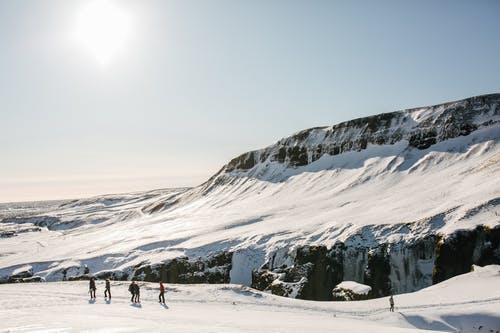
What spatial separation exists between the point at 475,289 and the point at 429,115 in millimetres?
56562

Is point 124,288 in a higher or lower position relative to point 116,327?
lower

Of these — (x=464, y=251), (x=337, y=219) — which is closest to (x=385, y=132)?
(x=337, y=219)

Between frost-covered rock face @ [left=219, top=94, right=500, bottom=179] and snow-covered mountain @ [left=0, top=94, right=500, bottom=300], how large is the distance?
0.89ft

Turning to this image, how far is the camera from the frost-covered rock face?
2913 inches

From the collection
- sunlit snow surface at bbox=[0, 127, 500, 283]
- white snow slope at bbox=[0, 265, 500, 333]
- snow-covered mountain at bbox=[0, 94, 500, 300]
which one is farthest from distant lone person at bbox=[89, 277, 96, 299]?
sunlit snow surface at bbox=[0, 127, 500, 283]

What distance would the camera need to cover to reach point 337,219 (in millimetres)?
55344

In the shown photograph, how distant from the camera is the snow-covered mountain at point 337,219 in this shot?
43250 mm

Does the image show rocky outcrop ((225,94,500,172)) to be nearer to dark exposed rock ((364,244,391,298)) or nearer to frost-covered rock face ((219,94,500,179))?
frost-covered rock face ((219,94,500,179))

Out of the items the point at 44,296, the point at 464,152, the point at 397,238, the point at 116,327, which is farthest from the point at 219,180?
the point at 116,327

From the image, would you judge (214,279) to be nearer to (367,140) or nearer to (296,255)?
(296,255)

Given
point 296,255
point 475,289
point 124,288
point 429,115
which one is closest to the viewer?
point 475,289

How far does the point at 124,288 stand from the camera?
3588cm

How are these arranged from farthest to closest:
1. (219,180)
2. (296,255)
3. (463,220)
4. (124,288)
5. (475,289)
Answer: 1. (219,180)
2. (296,255)
3. (463,220)
4. (124,288)
5. (475,289)

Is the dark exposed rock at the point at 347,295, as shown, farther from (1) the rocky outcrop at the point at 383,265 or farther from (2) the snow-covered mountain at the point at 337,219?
(2) the snow-covered mountain at the point at 337,219
